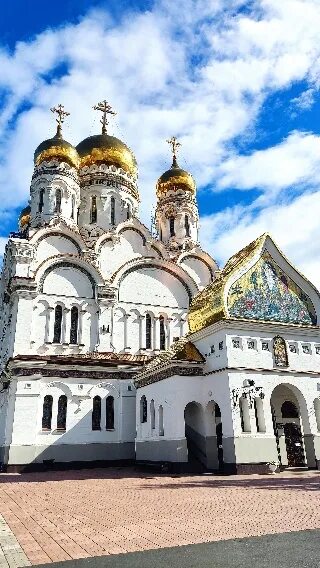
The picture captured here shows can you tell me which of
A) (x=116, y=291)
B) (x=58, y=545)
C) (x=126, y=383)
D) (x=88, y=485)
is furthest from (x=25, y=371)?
(x=58, y=545)

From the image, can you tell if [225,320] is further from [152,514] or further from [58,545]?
[58,545]

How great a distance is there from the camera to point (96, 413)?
60.3 feet

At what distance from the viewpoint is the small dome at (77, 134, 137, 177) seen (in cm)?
2681

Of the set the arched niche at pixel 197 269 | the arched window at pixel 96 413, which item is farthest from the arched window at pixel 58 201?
the arched window at pixel 96 413

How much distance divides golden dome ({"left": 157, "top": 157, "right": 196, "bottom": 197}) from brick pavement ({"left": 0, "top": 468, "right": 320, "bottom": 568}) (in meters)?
20.2

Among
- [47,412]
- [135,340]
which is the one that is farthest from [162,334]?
[47,412]

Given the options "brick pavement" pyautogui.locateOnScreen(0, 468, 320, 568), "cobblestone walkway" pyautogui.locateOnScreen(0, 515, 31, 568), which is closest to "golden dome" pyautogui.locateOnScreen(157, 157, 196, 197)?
"brick pavement" pyautogui.locateOnScreen(0, 468, 320, 568)

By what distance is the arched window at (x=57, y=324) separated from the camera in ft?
63.0

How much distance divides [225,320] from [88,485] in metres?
5.95

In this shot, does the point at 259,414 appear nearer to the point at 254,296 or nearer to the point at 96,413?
the point at 254,296

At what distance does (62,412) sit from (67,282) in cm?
572

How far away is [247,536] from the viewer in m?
5.33

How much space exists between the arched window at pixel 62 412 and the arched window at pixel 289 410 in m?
8.24

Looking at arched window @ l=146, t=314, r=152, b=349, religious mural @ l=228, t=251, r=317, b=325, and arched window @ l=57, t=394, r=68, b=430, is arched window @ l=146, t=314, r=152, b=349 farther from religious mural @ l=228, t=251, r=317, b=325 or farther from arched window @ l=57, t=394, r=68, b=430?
religious mural @ l=228, t=251, r=317, b=325
